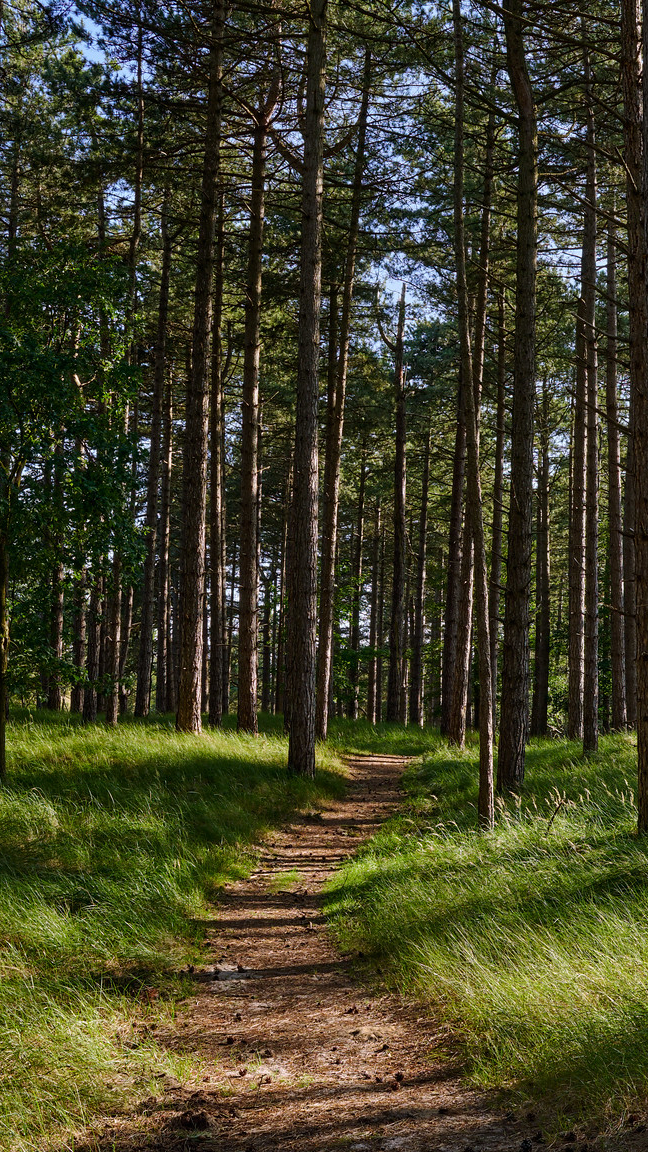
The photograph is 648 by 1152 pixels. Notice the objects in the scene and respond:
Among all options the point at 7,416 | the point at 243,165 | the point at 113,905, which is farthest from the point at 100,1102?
the point at 243,165

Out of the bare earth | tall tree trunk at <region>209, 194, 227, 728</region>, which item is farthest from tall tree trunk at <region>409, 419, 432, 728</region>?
the bare earth

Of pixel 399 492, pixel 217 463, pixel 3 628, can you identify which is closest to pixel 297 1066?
pixel 3 628

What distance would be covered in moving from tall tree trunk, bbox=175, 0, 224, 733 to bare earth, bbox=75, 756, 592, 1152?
18.0 ft

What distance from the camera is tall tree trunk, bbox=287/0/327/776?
1073cm

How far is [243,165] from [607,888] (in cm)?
1667

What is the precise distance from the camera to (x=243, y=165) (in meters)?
16.7

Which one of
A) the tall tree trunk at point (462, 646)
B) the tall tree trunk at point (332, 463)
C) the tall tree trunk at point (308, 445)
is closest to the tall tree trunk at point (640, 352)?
the tall tree trunk at point (308, 445)

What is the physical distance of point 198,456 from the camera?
Result: 11469 millimetres

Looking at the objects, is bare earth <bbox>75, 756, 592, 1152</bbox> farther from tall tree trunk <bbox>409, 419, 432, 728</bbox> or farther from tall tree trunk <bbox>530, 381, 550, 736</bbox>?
tall tree trunk <bbox>409, 419, 432, 728</bbox>

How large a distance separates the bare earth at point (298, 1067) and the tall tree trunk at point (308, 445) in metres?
4.57

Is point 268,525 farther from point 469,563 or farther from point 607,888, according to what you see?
point 607,888

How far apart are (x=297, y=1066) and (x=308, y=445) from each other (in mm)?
8308

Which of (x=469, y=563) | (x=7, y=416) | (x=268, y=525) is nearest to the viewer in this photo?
(x=7, y=416)

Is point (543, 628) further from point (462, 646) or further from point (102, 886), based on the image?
point (102, 886)
